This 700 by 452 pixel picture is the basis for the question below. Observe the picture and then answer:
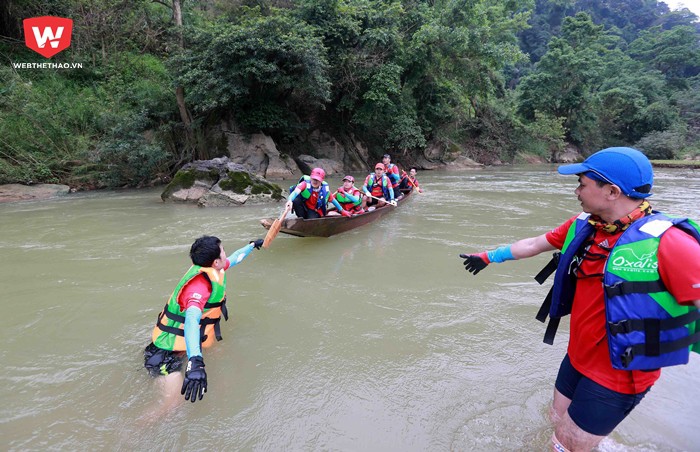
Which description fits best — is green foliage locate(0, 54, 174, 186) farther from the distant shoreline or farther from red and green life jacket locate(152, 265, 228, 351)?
the distant shoreline

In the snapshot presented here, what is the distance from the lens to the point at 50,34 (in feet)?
51.2

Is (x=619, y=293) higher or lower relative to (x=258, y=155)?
lower

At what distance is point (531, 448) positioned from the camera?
7.71ft

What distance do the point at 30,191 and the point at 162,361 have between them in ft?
39.6

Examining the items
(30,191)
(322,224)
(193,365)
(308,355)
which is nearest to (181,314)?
(193,365)

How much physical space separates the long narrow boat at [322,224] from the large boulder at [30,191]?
9111 millimetres

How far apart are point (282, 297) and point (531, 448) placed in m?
3.07

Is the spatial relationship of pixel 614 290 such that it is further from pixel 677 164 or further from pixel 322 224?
pixel 677 164

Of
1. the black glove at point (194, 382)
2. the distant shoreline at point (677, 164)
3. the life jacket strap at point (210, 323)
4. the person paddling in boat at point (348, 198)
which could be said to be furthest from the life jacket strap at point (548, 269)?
the distant shoreline at point (677, 164)

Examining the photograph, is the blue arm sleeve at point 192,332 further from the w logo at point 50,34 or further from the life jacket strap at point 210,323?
the w logo at point 50,34

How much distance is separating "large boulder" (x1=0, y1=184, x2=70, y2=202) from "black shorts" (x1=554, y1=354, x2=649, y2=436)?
46.5 ft

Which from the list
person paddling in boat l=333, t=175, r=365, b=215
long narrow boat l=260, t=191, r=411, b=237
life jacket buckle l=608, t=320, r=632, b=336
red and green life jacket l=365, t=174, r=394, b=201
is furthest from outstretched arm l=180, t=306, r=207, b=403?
red and green life jacket l=365, t=174, r=394, b=201

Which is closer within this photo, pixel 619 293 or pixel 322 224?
pixel 619 293

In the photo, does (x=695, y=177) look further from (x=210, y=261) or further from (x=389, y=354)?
(x=210, y=261)
